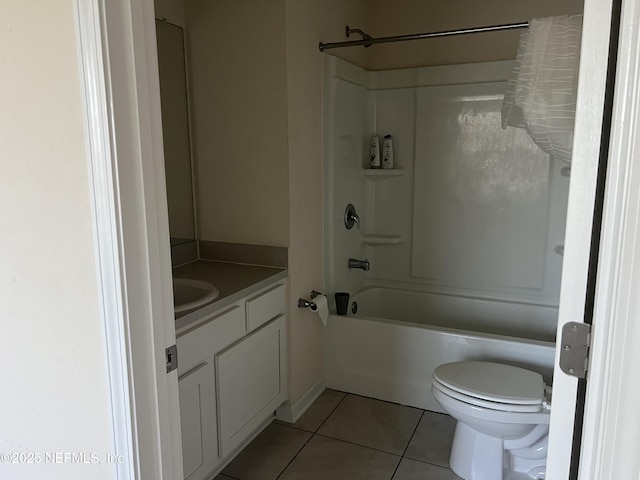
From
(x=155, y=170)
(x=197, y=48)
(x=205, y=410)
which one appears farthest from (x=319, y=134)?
(x=155, y=170)

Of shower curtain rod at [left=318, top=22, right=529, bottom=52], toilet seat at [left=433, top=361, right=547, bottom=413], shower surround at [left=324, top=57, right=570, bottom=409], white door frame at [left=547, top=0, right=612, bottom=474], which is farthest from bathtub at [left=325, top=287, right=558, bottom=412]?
white door frame at [left=547, top=0, right=612, bottom=474]

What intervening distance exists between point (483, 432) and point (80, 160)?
5.90 feet

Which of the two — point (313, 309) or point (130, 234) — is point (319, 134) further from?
point (130, 234)

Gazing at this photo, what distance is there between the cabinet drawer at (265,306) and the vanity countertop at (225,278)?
0.14 ft

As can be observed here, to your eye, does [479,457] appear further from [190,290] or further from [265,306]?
[190,290]

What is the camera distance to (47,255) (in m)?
1.05

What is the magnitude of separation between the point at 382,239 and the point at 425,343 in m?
0.93

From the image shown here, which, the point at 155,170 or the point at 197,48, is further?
the point at 197,48

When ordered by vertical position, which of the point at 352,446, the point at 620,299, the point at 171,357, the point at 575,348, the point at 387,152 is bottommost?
the point at 352,446

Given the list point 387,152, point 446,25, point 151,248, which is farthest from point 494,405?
point 446,25

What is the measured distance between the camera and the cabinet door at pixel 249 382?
1.93m

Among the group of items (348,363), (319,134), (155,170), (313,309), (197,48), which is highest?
(197,48)

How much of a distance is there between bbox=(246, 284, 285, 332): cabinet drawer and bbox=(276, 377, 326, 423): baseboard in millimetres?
519

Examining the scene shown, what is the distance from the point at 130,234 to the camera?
Answer: 93cm
